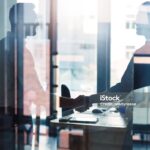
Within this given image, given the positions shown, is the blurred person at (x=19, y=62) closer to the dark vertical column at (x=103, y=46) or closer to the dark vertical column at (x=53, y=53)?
the dark vertical column at (x=53, y=53)

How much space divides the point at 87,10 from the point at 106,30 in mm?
166

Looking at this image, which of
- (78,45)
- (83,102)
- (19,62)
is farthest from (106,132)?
(19,62)

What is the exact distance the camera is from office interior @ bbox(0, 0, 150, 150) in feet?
6.26

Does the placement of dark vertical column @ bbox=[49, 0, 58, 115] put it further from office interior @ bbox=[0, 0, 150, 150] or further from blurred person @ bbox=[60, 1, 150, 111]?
blurred person @ bbox=[60, 1, 150, 111]

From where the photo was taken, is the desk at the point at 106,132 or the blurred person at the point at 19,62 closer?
the desk at the point at 106,132

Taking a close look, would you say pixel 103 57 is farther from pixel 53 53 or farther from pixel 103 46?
pixel 53 53

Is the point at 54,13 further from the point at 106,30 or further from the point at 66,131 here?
the point at 66,131

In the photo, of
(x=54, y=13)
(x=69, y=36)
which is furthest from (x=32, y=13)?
(x=69, y=36)

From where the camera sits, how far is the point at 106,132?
1979mm

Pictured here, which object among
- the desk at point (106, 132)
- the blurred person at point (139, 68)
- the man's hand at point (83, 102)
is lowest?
the desk at point (106, 132)

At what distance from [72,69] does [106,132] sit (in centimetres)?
43

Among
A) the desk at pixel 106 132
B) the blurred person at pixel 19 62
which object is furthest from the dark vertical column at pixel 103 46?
the blurred person at pixel 19 62

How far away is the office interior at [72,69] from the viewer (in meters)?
1.91

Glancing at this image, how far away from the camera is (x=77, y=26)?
1950mm
